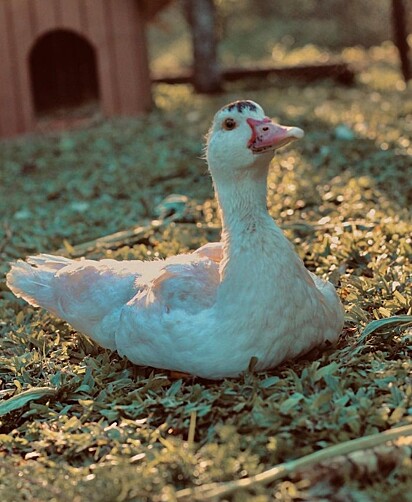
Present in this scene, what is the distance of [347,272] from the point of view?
16.0 feet

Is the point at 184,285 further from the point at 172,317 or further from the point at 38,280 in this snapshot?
the point at 38,280

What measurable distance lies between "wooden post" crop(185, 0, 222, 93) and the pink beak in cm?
773

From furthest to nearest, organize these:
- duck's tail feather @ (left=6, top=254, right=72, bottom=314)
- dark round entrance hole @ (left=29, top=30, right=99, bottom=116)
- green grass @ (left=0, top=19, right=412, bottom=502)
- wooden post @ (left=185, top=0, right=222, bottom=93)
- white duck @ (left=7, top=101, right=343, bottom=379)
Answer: wooden post @ (left=185, top=0, right=222, bottom=93) < dark round entrance hole @ (left=29, top=30, right=99, bottom=116) < duck's tail feather @ (left=6, top=254, right=72, bottom=314) < white duck @ (left=7, top=101, right=343, bottom=379) < green grass @ (left=0, top=19, right=412, bottom=502)

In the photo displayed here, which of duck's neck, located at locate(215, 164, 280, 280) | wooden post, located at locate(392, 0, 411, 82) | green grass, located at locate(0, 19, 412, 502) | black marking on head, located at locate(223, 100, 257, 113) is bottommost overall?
green grass, located at locate(0, 19, 412, 502)

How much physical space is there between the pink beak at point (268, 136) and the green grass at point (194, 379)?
0.82m

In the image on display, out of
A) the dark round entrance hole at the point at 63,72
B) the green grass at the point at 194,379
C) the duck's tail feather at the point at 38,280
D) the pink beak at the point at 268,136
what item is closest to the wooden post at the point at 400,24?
the green grass at the point at 194,379

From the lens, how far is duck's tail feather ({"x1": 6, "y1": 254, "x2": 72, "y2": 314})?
432cm

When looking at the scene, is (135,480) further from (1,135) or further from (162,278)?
(1,135)

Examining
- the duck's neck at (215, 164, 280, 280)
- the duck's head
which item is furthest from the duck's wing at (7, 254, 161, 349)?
the duck's head

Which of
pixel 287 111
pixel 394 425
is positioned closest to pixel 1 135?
pixel 287 111

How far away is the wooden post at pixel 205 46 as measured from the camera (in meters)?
11.1

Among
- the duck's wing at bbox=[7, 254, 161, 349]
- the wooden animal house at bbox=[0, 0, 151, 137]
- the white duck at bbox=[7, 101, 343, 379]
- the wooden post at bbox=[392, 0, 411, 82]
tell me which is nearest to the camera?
the white duck at bbox=[7, 101, 343, 379]

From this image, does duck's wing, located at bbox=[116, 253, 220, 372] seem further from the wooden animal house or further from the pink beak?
the wooden animal house

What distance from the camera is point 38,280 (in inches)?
172
